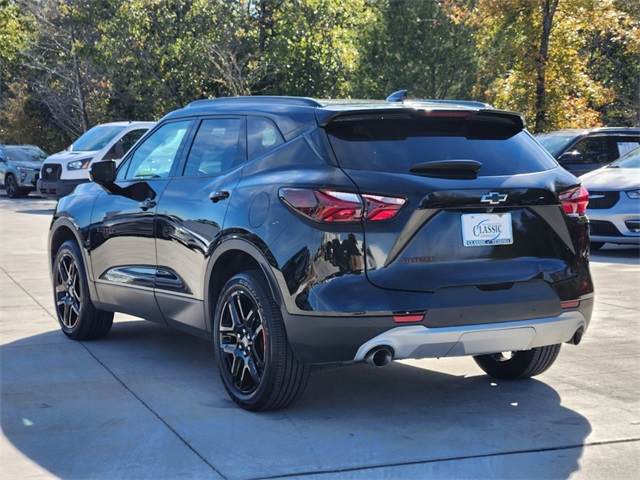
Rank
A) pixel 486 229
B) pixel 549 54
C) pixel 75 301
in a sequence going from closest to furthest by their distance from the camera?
pixel 486 229 < pixel 75 301 < pixel 549 54

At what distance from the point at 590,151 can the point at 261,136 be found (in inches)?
451

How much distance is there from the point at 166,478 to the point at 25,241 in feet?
40.1

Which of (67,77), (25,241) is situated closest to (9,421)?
(25,241)

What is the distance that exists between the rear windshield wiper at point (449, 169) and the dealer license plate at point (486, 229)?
22 cm

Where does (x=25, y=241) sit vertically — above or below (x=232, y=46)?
below

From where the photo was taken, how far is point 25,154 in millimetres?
31719

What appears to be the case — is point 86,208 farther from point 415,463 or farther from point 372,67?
point 372,67

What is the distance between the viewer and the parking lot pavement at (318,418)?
4727 mm

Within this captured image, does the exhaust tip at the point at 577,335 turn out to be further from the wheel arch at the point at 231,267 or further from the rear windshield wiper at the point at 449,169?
the wheel arch at the point at 231,267

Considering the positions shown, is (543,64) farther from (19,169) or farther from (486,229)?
(486,229)

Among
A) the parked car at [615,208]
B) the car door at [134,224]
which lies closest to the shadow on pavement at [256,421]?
→ the car door at [134,224]

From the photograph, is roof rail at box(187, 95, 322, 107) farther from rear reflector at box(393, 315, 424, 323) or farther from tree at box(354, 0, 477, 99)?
tree at box(354, 0, 477, 99)

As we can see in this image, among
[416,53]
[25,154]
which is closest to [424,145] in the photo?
[416,53]

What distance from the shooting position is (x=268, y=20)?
3578cm
